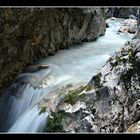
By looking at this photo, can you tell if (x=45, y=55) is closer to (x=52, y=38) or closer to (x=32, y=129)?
(x=52, y=38)

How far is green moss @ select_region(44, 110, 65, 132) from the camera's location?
4.36 metres

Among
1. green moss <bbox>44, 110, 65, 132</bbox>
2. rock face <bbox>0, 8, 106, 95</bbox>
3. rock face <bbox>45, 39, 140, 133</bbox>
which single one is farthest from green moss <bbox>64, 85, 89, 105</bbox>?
rock face <bbox>0, 8, 106, 95</bbox>

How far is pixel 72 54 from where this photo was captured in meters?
7.75

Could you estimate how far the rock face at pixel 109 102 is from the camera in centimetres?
384

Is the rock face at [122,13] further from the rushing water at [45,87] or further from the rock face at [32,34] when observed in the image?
the rushing water at [45,87]

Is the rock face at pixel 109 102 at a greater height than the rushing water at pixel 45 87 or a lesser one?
greater

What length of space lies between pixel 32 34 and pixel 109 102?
3.06 metres

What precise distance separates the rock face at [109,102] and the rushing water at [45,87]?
555 mm

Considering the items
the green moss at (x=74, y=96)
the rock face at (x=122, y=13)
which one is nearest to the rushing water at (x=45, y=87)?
the green moss at (x=74, y=96)

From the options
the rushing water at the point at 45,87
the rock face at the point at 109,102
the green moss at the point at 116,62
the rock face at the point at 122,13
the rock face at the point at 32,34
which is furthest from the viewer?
the rock face at the point at 122,13

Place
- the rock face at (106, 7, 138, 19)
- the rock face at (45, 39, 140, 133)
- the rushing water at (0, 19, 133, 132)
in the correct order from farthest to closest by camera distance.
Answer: the rock face at (106, 7, 138, 19) < the rushing water at (0, 19, 133, 132) < the rock face at (45, 39, 140, 133)

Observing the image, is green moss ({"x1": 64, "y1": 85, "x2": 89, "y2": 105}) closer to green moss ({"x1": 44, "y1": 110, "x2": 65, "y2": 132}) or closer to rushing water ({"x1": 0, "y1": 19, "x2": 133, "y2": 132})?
green moss ({"x1": 44, "y1": 110, "x2": 65, "y2": 132})

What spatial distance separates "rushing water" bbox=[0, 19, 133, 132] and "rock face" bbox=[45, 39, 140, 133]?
555 millimetres
